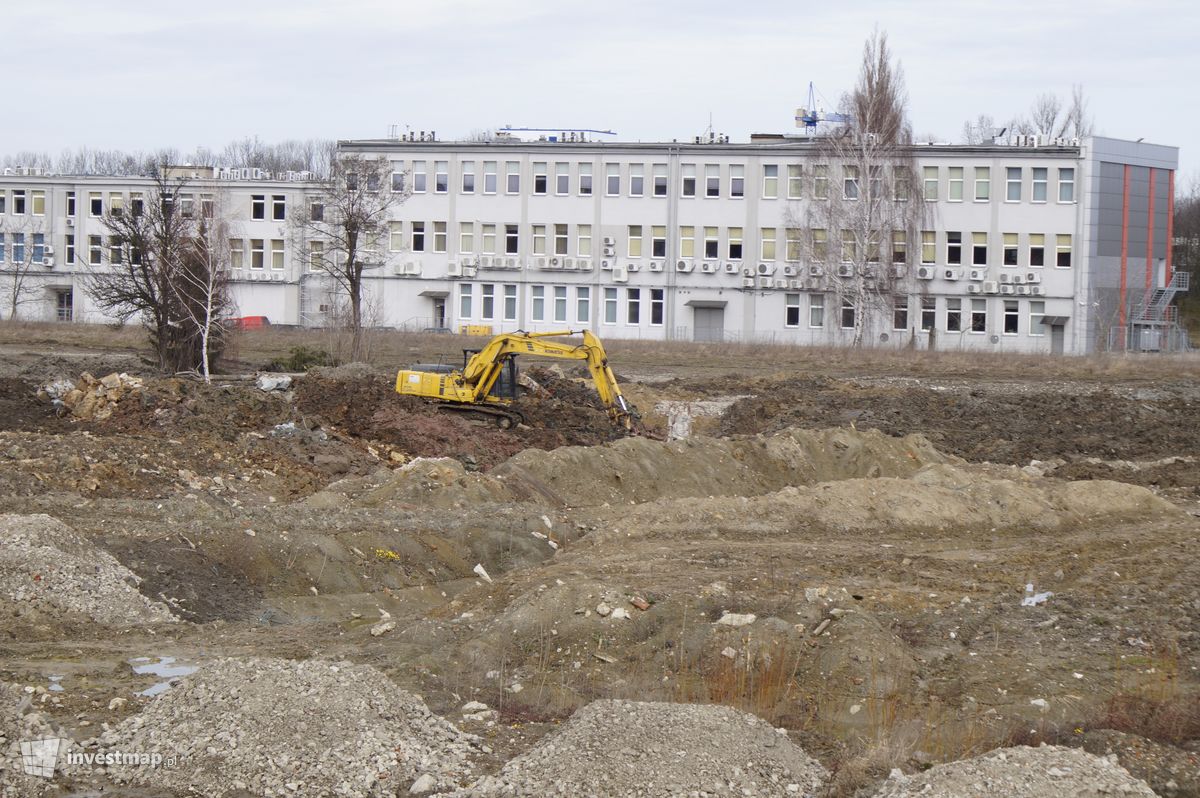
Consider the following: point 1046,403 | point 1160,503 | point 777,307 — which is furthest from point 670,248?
point 1160,503

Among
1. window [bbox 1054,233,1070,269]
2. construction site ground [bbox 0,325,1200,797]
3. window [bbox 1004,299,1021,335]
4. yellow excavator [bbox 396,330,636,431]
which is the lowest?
construction site ground [bbox 0,325,1200,797]

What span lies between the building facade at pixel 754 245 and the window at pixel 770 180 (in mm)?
90

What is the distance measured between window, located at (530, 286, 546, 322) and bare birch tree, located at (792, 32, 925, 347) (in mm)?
12302

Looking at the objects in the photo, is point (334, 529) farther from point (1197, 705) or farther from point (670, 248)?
point (670, 248)

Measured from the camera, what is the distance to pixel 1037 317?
2244 inches

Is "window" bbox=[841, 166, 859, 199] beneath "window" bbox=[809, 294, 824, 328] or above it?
above

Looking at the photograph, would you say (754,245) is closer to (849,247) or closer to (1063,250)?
(849,247)

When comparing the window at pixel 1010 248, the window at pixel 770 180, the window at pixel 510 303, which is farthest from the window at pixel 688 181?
the window at pixel 1010 248

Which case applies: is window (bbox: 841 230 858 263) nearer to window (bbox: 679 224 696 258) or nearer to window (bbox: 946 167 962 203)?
window (bbox: 946 167 962 203)

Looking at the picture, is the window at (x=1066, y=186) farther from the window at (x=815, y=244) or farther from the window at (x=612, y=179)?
the window at (x=612, y=179)

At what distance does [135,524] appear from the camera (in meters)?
14.8

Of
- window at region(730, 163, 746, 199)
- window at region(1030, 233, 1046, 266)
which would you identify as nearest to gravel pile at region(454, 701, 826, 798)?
window at region(730, 163, 746, 199)

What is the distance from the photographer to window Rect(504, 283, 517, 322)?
5919 centimetres

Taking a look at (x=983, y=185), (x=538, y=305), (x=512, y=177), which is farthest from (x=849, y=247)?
(x=512, y=177)
